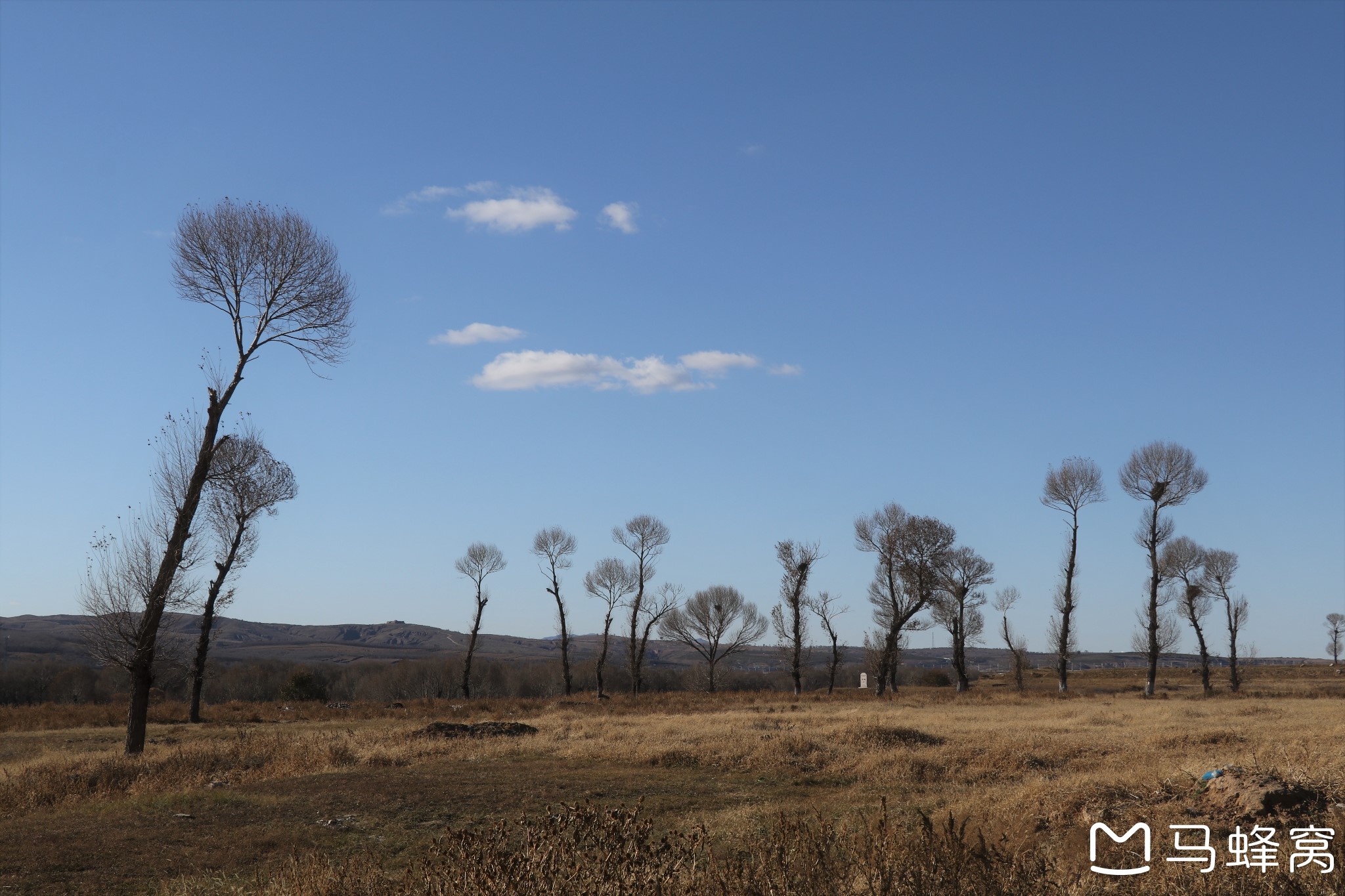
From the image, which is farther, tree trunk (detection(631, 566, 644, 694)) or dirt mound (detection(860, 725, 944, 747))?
tree trunk (detection(631, 566, 644, 694))

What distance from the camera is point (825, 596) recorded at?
5175 centimetres

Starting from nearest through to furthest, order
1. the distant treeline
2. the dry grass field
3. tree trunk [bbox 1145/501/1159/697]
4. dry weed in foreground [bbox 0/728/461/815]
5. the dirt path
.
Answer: the dry grass field → the dirt path → dry weed in foreground [bbox 0/728/461/815] → tree trunk [bbox 1145/501/1159/697] → the distant treeline

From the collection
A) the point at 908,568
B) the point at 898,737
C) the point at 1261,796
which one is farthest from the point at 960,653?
the point at 1261,796

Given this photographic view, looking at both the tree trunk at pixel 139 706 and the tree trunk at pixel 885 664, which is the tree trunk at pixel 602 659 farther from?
the tree trunk at pixel 139 706

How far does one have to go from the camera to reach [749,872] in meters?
5.71

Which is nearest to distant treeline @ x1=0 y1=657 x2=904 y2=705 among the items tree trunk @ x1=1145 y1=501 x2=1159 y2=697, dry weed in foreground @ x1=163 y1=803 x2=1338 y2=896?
tree trunk @ x1=1145 y1=501 x2=1159 y2=697

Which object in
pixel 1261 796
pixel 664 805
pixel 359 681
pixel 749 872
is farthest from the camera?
pixel 359 681

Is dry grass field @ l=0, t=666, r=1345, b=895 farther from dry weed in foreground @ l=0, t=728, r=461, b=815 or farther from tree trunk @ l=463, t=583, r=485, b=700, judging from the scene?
tree trunk @ l=463, t=583, r=485, b=700

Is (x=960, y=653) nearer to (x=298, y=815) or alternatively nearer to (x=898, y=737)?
(x=898, y=737)

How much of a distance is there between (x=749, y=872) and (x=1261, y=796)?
222 inches

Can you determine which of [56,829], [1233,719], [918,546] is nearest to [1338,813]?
[56,829]

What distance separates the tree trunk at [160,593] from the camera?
1728 centimetres

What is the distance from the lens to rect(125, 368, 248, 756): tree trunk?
56.7 feet

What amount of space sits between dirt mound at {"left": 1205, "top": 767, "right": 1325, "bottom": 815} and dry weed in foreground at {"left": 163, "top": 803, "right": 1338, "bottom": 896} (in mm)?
2729
